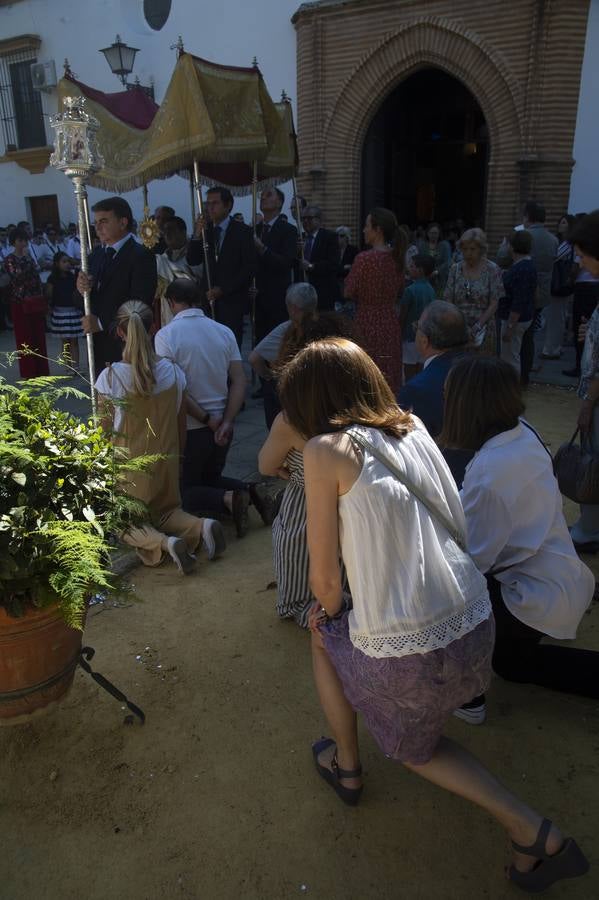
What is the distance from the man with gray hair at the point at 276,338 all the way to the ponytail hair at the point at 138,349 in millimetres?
715

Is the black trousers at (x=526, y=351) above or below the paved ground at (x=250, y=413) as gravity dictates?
above

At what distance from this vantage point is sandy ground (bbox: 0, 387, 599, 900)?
1904 mm

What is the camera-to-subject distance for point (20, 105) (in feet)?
51.8

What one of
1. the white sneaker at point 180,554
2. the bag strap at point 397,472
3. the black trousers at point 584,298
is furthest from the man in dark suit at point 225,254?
the bag strap at point 397,472

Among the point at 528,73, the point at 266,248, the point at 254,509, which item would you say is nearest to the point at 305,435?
the point at 254,509

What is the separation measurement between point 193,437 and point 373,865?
265cm

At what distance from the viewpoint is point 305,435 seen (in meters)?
1.75

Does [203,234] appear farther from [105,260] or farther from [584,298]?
[584,298]

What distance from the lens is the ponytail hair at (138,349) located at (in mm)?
3260

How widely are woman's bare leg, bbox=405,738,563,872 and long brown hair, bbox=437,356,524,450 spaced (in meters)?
1.06

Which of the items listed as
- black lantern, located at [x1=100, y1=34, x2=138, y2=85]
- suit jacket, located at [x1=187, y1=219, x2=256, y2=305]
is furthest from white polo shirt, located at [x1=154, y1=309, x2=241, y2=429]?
black lantern, located at [x1=100, y1=34, x2=138, y2=85]

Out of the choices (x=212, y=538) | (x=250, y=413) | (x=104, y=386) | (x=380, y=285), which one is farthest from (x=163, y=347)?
(x=250, y=413)

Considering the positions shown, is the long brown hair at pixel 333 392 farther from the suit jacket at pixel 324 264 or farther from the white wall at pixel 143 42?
the white wall at pixel 143 42

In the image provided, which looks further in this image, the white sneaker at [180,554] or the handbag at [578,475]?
the white sneaker at [180,554]
